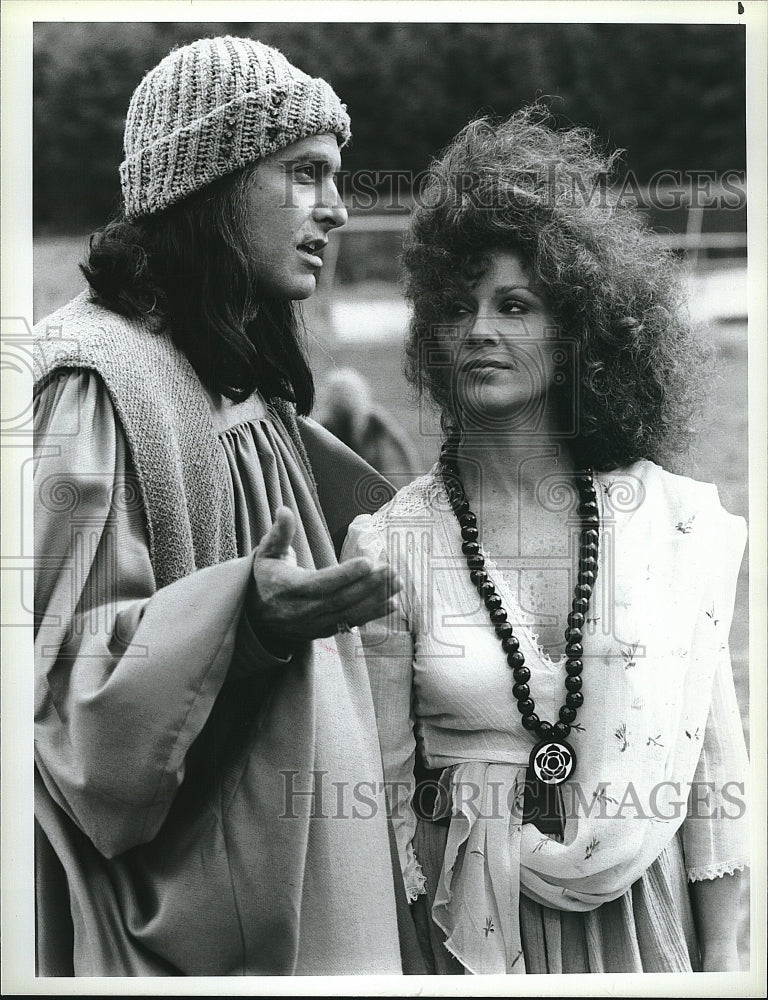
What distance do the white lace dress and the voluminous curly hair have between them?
129mm

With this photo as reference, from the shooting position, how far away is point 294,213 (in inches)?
91.4

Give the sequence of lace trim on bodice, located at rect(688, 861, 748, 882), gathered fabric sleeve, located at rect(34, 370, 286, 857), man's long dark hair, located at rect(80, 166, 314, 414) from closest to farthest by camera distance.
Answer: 1. gathered fabric sleeve, located at rect(34, 370, 286, 857)
2. man's long dark hair, located at rect(80, 166, 314, 414)
3. lace trim on bodice, located at rect(688, 861, 748, 882)

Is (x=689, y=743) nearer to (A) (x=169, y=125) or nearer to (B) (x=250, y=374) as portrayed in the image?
(B) (x=250, y=374)

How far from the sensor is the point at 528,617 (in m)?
2.31

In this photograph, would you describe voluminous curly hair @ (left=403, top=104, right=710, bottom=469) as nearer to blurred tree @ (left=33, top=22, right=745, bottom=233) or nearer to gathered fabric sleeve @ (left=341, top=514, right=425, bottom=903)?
blurred tree @ (left=33, top=22, right=745, bottom=233)

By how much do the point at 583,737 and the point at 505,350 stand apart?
79 cm

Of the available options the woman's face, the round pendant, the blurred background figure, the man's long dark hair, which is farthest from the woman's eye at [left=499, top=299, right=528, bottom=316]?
the round pendant

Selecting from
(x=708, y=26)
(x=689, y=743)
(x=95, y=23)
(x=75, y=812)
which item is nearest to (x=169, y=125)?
(x=95, y=23)

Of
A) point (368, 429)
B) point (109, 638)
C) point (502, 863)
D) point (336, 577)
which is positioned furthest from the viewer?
point (368, 429)

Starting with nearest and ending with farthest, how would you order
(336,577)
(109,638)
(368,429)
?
(336,577) → (109,638) → (368,429)

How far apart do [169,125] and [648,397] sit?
1.10 metres

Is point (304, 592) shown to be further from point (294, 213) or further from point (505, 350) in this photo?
point (294, 213)

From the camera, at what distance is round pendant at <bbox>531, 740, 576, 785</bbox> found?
2.29 meters

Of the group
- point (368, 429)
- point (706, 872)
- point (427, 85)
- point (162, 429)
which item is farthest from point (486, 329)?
point (706, 872)
